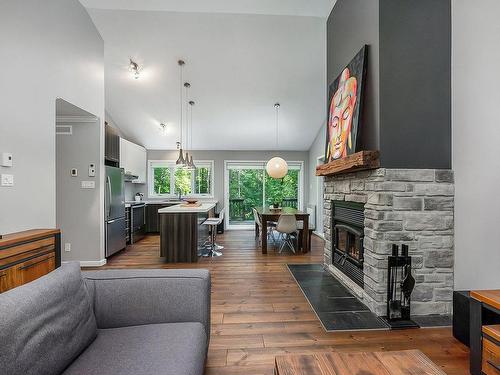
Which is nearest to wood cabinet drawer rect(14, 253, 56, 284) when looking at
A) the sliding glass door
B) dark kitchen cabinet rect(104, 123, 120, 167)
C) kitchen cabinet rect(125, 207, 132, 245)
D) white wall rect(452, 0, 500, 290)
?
dark kitchen cabinet rect(104, 123, 120, 167)

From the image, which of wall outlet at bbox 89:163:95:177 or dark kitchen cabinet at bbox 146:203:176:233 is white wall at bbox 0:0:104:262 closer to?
wall outlet at bbox 89:163:95:177

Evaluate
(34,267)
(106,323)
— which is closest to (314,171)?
(34,267)

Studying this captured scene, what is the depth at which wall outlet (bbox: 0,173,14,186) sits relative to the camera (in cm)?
229

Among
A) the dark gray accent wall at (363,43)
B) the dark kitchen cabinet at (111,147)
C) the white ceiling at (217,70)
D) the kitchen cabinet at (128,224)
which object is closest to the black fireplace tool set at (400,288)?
the dark gray accent wall at (363,43)

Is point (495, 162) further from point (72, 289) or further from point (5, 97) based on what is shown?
point (5, 97)

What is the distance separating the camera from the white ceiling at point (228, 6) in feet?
11.7

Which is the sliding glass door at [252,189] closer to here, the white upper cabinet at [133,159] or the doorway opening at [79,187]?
the white upper cabinet at [133,159]

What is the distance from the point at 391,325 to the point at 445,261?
0.80 metres

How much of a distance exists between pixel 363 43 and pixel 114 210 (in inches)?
172

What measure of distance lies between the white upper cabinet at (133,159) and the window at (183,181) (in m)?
0.46

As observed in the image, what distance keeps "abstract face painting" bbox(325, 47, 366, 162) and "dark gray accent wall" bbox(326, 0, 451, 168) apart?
0.21 m

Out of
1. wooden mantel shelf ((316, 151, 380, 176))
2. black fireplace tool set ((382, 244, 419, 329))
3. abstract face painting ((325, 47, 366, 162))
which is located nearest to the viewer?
black fireplace tool set ((382, 244, 419, 329))

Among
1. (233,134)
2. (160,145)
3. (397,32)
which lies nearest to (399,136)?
(397,32)

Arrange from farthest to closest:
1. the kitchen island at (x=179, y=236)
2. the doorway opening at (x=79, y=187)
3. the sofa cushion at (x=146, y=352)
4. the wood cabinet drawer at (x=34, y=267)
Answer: the kitchen island at (x=179, y=236) → the doorway opening at (x=79, y=187) → the wood cabinet drawer at (x=34, y=267) → the sofa cushion at (x=146, y=352)
